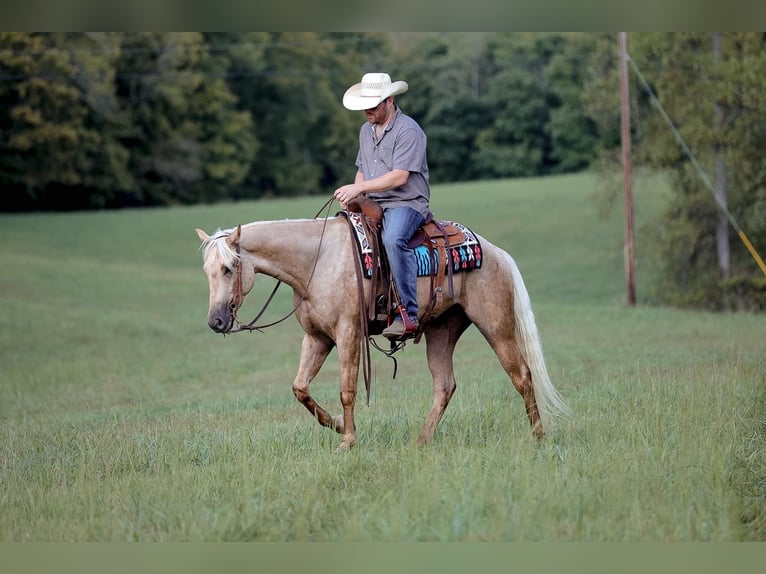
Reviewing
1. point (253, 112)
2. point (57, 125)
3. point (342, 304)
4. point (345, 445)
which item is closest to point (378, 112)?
point (342, 304)

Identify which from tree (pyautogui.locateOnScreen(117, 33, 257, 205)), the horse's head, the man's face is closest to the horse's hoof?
the horse's head

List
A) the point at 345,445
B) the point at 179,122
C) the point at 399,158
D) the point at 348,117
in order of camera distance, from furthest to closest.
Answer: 1. the point at 348,117
2. the point at 179,122
3. the point at 399,158
4. the point at 345,445

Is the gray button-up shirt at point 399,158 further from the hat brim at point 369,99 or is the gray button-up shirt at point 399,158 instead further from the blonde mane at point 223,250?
the blonde mane at point 223,250

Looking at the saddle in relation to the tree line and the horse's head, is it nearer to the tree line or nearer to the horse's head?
the horse's head

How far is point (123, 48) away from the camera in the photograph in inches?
1967

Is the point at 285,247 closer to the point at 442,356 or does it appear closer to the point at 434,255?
the point at 434,255

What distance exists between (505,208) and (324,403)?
32.2m

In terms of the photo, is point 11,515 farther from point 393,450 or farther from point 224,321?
point 393,450

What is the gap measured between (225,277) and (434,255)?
1.76 metres

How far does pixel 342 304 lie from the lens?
26.5ft

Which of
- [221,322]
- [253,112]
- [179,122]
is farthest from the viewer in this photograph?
[253,112]

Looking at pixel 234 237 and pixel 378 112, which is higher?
pixel 378 112

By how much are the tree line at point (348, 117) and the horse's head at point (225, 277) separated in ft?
68.6

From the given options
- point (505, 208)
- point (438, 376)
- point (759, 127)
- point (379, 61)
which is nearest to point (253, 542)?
point (438, 376)
